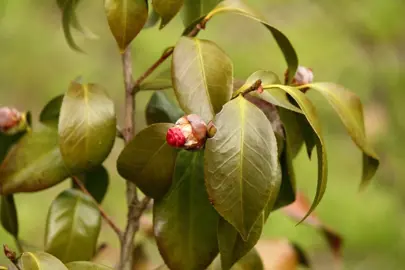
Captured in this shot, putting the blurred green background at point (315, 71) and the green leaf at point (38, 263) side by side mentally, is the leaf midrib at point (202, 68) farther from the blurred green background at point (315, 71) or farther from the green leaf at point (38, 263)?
the blurred green background at point (315, 71)

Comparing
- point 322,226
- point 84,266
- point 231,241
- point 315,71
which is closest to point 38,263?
point 84,266

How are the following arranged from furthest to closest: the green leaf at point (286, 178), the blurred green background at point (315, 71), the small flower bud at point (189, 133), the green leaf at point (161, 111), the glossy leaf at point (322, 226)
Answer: the blurred green background at point (315, 71)
the glossy leaf at point (322, 226)
the green leaf at point (161, 111)
the green leaf at point (286, 178)
the small flower bud at point (189, 133)

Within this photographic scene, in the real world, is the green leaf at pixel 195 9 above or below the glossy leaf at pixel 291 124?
above

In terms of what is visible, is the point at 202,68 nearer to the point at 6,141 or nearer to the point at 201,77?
the point at 201,77

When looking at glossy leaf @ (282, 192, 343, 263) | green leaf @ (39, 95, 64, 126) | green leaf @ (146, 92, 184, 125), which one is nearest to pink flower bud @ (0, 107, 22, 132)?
green leaf @ (39, 95, 64, 126)

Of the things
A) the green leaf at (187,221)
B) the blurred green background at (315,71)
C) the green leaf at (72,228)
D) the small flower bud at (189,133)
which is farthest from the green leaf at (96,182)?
the blurred green background at (315,71)

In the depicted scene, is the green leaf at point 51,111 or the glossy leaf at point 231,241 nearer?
the glossy leaf at point 231,241

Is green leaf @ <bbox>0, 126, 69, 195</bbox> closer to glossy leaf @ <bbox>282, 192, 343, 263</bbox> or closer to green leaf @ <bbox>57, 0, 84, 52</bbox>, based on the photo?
green leaf @ <bbox>57, 0, 84, 52</bbox>
